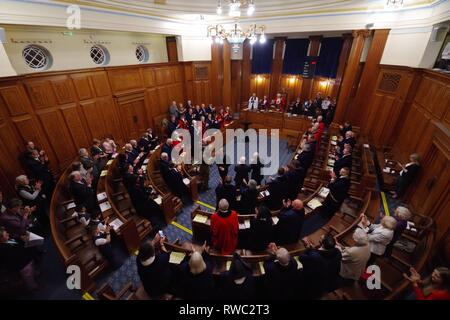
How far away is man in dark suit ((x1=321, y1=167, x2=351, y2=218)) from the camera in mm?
4461

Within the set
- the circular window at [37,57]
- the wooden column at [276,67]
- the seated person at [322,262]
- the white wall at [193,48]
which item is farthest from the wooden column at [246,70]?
the seated person at [322,262]

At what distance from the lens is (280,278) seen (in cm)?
263

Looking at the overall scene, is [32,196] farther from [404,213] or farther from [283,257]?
[404,213]

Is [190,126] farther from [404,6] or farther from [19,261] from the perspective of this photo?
[404,6]

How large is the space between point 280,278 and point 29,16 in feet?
24.8

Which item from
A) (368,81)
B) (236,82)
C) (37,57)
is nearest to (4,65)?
(37,57)

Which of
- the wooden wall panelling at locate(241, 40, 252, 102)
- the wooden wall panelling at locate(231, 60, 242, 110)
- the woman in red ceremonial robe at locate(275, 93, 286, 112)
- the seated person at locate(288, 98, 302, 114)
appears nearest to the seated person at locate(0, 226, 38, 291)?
the wooden wall panelling at locate(231, 60, 242, 110)

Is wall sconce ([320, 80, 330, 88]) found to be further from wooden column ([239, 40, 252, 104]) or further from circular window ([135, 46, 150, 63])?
circular window ([135, 46, 150, 63])

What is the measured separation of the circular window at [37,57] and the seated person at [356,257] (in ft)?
28.9

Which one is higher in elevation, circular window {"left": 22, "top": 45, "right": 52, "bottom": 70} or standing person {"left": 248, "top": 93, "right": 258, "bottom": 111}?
circular window {"left": 22, "top": 45, "right": 52, "bottom": 70}

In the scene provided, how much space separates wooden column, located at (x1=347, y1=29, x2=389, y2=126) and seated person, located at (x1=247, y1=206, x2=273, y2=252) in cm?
734

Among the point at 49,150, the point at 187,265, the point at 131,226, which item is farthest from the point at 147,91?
the point at 187,265

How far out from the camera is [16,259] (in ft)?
10.7

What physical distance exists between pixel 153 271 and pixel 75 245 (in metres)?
2.53
